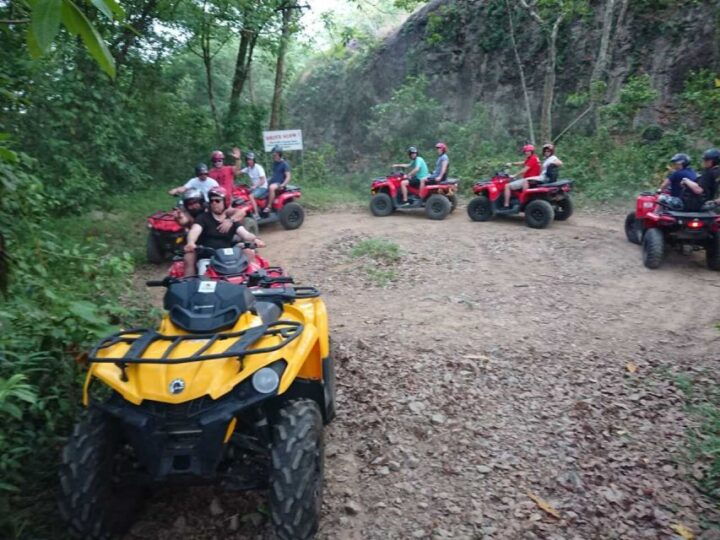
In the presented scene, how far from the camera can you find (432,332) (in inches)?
208

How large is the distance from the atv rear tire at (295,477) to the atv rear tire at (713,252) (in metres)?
6.53

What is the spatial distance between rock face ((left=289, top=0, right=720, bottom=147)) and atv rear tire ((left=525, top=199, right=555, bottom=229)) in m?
5.24

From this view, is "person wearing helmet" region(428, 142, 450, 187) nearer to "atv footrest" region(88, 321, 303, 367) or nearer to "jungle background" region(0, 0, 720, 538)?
"jungle background" region(0, 0, 720, 538)

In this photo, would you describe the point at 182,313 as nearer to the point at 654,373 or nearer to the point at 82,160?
the point at 654,373

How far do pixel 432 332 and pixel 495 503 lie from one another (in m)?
2.29

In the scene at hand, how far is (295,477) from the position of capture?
2453 millimetres

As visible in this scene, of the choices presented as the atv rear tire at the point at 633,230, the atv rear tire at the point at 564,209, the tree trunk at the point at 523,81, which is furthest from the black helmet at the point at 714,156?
the tree trunk at the point at 523,81

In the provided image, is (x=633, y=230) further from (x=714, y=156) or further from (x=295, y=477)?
(x=295, y=477)

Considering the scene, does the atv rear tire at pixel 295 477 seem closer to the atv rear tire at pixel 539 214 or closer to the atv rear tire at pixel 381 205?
the atv rear tire at pixel 539 214

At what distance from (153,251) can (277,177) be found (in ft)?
10.5

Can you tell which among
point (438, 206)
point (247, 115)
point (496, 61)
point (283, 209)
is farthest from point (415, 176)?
point (496, 61)

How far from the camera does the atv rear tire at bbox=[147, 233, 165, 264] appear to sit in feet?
26.1

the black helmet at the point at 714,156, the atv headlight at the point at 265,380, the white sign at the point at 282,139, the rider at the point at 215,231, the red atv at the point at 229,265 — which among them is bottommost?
the atv headlight at the point at 265,380

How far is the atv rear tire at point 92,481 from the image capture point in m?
2.44
